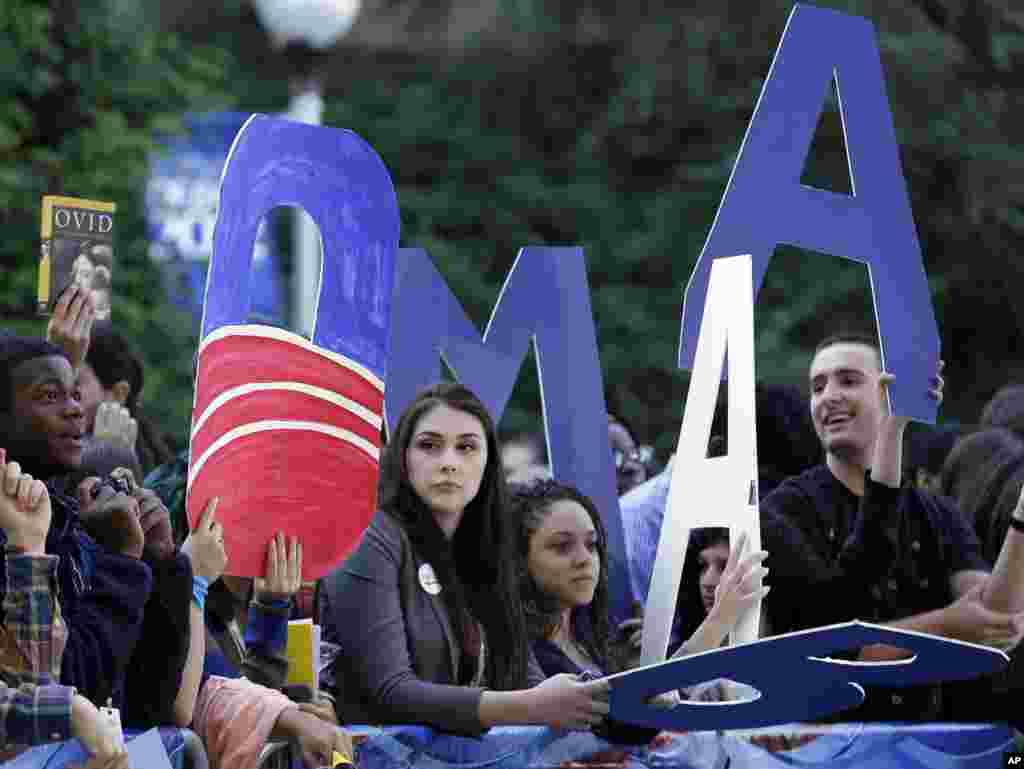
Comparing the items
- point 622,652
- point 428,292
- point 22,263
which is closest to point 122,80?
point 22,263

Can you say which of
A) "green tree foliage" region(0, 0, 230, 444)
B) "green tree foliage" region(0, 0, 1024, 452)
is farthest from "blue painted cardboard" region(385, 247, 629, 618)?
"green tree foliage" region(0, 0, 230, 444)

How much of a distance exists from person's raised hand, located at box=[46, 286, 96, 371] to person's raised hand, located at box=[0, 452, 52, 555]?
932 mm

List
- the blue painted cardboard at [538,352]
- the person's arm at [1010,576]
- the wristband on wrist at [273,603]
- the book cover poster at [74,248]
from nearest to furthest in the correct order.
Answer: the wristband on wrist at [273,603], the book cover poster at [74,248], the person's arm at [1010,576], the blue painted cardboard at [538,352]

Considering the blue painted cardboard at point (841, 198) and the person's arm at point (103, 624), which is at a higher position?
the blue painted cardboard at point (841, 198)

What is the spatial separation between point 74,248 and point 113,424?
0.63 m

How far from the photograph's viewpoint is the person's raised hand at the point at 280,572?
5488mm

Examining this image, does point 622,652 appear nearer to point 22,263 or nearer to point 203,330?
point 203,330

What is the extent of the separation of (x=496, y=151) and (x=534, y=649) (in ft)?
34.5

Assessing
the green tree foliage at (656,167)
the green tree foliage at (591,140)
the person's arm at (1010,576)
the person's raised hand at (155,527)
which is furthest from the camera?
the green tree foliage at (656,167)

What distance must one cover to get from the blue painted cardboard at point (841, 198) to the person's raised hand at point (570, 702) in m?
1.16

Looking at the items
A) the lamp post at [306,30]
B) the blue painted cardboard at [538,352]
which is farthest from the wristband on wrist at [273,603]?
the lamp post at [306,30]

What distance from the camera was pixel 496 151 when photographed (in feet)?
54.1

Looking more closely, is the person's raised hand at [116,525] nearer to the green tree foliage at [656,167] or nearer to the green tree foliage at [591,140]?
the green tree foliage at [591,140]

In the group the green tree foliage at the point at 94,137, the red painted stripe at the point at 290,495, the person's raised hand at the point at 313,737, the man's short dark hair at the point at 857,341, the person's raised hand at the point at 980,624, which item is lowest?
the person's raised hand at the point at 313,737
